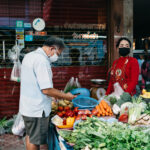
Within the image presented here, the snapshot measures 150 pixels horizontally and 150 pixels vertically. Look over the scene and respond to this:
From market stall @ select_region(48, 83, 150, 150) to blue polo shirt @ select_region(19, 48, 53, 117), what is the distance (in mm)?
398

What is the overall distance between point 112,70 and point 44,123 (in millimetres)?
2158

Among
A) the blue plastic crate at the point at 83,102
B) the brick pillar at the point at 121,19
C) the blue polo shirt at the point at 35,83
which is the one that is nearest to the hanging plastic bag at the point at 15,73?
the blue plastic crate at the point at 83,102

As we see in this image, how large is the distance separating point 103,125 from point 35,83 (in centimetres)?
118

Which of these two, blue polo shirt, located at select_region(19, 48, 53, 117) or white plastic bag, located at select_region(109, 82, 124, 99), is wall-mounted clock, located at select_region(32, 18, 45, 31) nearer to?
white plastic bag, located at select_region(109, 82, 124, 99)

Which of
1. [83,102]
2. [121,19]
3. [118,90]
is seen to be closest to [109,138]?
[83,102]

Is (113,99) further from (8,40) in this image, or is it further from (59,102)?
(8,40)

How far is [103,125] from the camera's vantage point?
310 cm

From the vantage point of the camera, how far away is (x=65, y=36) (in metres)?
6.70

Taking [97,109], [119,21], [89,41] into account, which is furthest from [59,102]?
[119,21]

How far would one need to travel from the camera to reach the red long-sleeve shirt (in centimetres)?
452

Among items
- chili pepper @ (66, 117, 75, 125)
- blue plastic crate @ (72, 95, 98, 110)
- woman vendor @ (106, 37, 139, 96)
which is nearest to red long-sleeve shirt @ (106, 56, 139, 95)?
woman vendor @ (106, 37, 139, 96)

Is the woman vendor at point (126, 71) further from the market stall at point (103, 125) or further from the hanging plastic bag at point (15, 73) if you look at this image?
the hanging plastic bag at point (15, 73)

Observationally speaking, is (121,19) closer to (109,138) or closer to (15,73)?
(15,73)

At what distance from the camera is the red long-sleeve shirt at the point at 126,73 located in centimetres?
452
